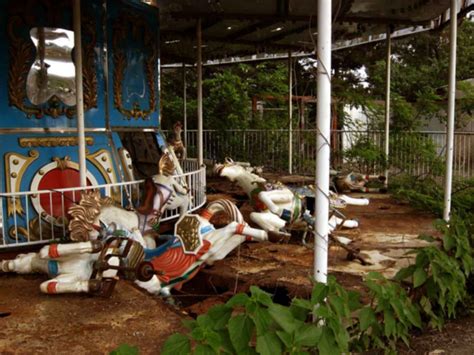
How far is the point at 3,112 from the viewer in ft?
18.4

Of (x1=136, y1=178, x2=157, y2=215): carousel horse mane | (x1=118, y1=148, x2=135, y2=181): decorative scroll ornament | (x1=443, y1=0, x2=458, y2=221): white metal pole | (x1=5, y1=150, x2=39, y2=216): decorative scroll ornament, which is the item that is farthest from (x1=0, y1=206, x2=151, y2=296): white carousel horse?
(x1=443, y1=0, x2=458, y2=221): white metal pole

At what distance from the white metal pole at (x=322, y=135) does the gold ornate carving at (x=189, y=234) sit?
168cm

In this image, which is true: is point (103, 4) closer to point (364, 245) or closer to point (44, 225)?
point (44, 225)

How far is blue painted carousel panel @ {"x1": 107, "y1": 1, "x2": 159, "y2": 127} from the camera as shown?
6781 mm

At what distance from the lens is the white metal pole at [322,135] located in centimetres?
299

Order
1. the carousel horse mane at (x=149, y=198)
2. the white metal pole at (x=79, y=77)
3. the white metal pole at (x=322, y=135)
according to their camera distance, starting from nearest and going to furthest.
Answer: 1. the white metal pole at (x=322, y=135)
2. the carousel horse mane at (x=149, y=198)
3. the white metal pole at (x=79, y=77)

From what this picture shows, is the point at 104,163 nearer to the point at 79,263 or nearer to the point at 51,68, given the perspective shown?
the point at 51,68

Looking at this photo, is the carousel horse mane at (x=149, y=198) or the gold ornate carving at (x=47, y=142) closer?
the carousel horse mane at (x=149, y=198)

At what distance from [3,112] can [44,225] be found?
1.34 metres

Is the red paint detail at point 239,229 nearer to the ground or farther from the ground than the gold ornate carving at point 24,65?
nearer to the ground

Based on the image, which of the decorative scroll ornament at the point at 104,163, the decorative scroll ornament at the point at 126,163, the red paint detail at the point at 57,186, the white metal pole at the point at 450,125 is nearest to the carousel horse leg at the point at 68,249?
the red paint detail at the point at 57,186

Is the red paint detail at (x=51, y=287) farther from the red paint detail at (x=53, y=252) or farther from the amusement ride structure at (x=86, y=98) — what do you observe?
the amusement ride structure at (x=86, y=98)

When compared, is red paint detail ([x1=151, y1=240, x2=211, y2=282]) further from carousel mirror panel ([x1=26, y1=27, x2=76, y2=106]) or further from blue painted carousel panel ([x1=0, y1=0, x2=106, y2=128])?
carousel mirror panel ([x1=26, y1=27, x2=76, y2=106])

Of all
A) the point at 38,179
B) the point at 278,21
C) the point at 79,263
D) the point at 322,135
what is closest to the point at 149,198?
the point at 79,263
